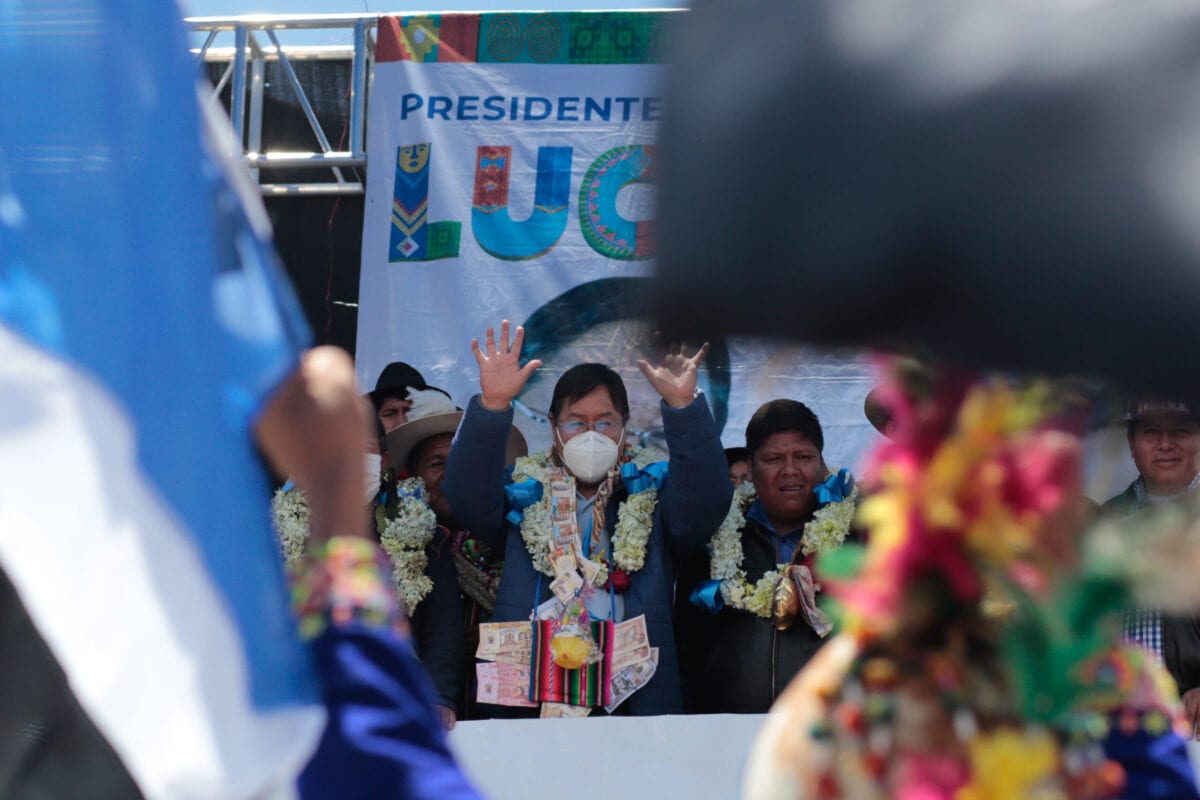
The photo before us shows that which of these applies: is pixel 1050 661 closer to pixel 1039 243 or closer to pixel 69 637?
pixel 1039 243

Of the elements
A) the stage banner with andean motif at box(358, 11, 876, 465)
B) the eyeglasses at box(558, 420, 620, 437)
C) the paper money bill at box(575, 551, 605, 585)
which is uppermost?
the stage banner with andean motif at box(358, 11, 876, 465)

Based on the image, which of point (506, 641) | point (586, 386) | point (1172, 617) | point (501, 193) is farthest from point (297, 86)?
point (1172, 617)

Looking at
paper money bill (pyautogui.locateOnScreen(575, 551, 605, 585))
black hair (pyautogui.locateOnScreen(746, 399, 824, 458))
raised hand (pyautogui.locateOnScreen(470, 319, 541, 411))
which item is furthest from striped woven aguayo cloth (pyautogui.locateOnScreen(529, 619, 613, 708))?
black hair (pyautogui.locateOnScreen(746, 399, 824, 458))

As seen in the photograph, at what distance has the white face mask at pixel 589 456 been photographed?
4566 millimetres

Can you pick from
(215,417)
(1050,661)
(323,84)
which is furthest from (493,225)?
(1050,661)

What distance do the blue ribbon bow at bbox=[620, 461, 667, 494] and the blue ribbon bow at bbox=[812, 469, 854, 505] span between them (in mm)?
518

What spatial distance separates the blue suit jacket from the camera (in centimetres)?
425

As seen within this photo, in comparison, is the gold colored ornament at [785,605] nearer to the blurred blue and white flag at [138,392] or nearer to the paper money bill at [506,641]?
the paper money bill at [506,641]

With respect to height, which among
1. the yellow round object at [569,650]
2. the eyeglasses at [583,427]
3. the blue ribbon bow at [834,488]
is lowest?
the yellow round object at [569,650]

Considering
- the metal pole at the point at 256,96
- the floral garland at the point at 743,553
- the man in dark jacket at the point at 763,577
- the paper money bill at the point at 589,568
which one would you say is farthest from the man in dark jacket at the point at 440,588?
the metal pole at the point at 256,96

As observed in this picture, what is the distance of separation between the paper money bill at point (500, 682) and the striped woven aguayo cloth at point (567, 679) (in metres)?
0.02

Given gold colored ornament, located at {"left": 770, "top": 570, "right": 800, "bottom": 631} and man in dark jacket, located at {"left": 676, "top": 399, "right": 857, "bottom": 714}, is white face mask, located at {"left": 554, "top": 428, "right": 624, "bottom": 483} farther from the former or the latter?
gold colored ornament, located at {"left": 770, "top": 570, "right": 800, "bottom": 631}

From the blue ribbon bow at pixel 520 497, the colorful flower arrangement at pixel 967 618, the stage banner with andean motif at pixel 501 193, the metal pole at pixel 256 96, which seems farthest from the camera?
the metal pole at pixel 256 96

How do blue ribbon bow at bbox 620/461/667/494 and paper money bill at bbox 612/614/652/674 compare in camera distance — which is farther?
blue ribbon bow at bbox 620/461/667/494
